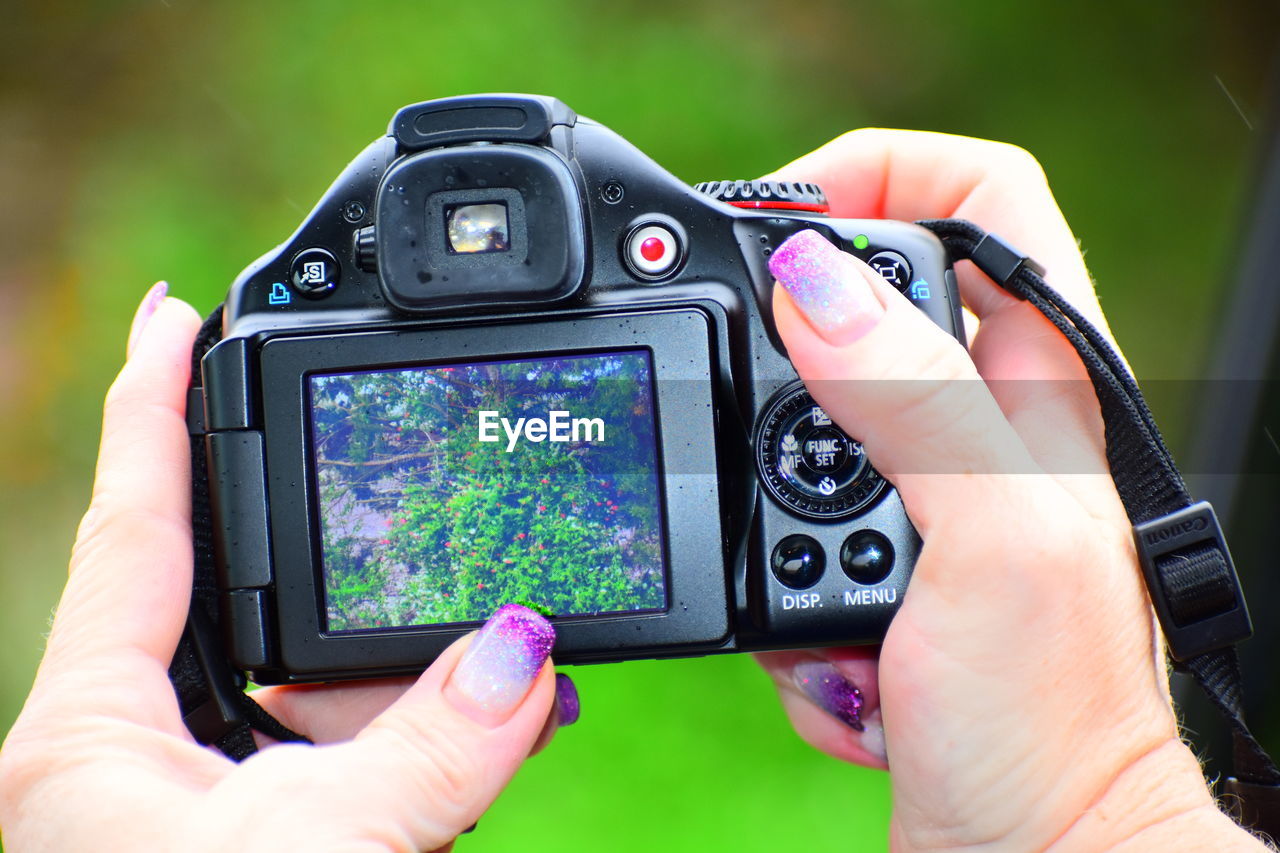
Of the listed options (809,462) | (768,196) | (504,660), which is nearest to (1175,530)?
(809,462)

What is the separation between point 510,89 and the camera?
1.88 metres

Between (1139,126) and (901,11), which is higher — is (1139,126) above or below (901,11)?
below

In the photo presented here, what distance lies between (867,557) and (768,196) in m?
0.27

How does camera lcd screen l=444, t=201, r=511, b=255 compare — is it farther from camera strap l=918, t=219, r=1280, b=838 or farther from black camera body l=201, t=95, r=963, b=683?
camera strap l=918, t=219, r=1280, b=838

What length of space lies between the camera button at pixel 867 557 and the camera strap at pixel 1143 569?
18 centimetres

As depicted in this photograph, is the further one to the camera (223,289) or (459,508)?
(223,289)

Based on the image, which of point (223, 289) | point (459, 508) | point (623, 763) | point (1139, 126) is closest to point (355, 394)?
point (459, 508)

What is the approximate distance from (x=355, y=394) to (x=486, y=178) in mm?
179

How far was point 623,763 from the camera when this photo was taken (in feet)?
5.31

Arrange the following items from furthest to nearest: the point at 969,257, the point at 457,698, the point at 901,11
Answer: the point at 901,11, the point at 969,257, the point at 457,698

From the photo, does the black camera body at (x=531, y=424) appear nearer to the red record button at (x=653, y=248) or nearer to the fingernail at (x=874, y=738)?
the red record button at (x=653, y=248)

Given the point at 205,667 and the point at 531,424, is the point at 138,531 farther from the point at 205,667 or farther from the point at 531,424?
the point at 531,424

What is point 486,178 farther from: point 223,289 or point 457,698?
point 223,289

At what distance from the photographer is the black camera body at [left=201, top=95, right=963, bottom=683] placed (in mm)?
800
